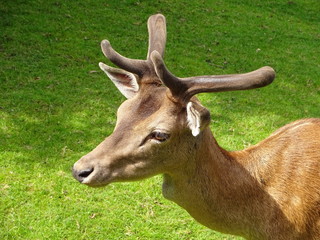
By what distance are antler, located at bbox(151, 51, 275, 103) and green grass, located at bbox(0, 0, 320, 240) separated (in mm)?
2337

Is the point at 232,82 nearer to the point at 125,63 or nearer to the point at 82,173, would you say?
the point at 125,63

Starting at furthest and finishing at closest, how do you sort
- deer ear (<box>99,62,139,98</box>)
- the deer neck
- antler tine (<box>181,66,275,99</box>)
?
deer ear (<box>99,62,139,98</box>) → the deer neck → antler tine (<box>181,66,275,99</box>)

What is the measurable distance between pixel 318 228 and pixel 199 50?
629cm

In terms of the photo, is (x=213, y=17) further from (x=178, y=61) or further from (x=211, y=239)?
(x=211, y=239)

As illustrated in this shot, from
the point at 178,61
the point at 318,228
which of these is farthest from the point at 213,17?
the point at 318,228

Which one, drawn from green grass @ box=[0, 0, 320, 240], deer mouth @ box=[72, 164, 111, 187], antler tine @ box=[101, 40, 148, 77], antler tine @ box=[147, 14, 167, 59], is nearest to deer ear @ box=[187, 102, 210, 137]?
antler tine @ box=[101, 40, 148, 77]

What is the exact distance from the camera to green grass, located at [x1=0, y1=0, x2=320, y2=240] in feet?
17.3

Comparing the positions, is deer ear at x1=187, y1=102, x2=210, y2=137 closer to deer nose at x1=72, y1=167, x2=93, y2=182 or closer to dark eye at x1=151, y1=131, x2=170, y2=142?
dark eye at x1=151, y1=131, x2=170, y2=142

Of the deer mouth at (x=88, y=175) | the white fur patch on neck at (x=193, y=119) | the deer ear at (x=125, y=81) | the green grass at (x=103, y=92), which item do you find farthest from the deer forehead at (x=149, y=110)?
the green grass at (x=103, y=92)

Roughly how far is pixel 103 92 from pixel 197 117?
14.8 ft

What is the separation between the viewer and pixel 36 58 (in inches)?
324

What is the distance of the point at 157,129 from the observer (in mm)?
3256

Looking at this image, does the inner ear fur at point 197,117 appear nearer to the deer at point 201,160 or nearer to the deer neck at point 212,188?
the deer at point 201,160

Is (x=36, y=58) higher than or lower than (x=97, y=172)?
lower
